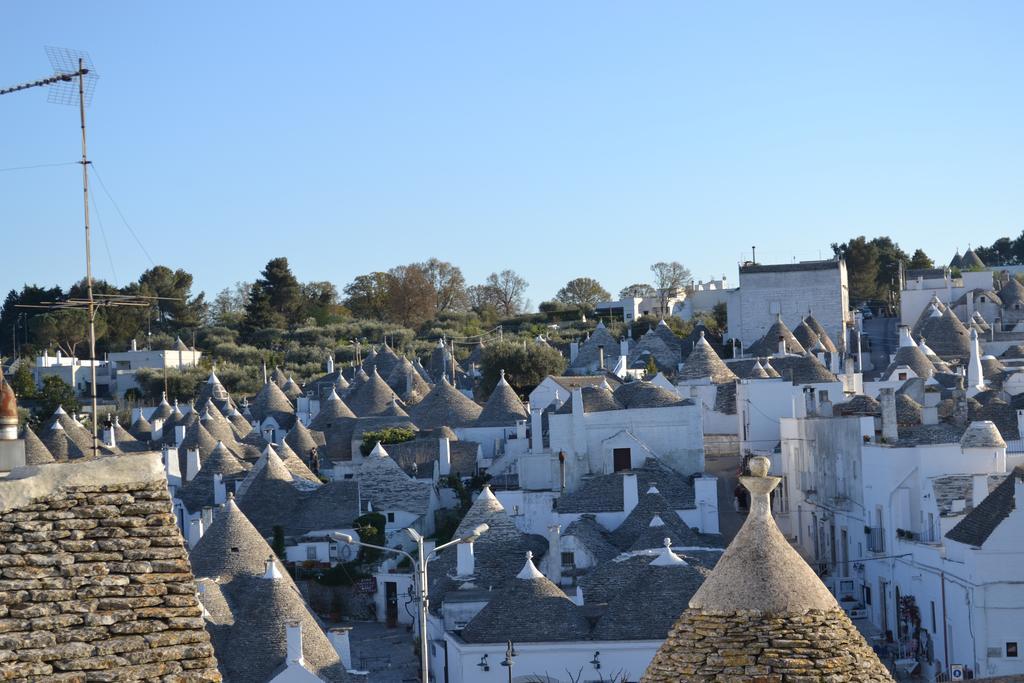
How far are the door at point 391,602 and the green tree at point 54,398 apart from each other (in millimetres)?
33586

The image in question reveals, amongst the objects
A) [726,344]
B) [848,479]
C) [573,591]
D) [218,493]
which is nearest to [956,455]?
[848,479]

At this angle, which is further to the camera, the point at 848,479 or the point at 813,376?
the point at 813,376

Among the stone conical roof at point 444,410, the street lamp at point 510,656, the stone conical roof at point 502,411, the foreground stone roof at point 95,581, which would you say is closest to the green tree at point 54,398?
the stone conical roof at point 444,410

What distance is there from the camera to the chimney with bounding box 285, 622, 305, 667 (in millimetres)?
29031

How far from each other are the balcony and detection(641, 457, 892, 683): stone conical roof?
25.4 meters

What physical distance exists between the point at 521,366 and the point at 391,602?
2560cm

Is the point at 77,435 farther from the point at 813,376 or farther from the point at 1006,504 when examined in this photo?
the point at 1006,504

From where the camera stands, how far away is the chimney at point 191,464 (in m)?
56.0

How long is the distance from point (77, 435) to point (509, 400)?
1613cm

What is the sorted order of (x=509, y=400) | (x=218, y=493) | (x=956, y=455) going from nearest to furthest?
(x=956, y=455), (x=218, y=493), (x=509, y=400)

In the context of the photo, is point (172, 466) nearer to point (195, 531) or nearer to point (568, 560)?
point (195, 531)

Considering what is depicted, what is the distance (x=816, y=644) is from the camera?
10656mm

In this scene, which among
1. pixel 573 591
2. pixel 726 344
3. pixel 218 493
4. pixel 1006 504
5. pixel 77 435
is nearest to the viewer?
pixel 1006 504

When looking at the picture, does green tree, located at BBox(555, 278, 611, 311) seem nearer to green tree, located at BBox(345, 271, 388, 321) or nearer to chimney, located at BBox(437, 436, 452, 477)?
green tree, located at BBox(345, 271, 388, 321)
